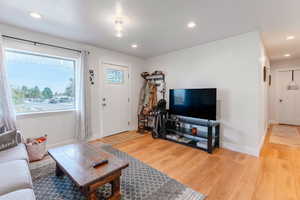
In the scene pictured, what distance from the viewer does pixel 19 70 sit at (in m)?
2.76

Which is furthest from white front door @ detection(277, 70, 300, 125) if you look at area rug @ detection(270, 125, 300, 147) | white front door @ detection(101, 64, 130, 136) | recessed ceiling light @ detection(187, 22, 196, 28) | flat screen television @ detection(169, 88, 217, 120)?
white front door @ detection(101, 64, 130, 136)

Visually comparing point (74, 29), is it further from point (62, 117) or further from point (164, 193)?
point (164, 193)

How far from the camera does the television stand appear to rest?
2.96m

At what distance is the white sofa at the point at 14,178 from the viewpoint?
46.2 inches

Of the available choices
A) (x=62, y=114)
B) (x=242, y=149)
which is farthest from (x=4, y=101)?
(x=242, y=149)

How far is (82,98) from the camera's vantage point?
3.33 metres

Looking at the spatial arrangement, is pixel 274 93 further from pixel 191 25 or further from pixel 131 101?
pixel 131 101

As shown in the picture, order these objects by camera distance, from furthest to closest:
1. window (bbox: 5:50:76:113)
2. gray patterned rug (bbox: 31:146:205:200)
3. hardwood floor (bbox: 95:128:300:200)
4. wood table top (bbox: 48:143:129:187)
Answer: window (bbox: 5:50:76:113) < hardwood floor (bbox: 95:128:300:200) < gray patterned rug (bbox: 31:146:205:200) < wood table top (bbox: 48:143:129:187)

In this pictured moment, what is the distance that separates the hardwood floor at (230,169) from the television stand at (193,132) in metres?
0.18

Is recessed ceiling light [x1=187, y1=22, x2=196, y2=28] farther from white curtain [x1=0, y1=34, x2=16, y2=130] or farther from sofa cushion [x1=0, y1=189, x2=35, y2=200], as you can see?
white curtain [x1=0, y1=34, x2=16, y2=130]

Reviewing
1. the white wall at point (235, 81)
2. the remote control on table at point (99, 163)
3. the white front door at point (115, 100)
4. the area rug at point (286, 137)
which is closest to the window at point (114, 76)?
the white front door at point (115, 100)

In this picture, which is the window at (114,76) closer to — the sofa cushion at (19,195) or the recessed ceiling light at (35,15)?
the recessed ceiling light at (35,15)

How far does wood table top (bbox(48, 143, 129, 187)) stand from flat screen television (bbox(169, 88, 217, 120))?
209 cm

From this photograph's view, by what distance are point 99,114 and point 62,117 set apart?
2.80 feet
